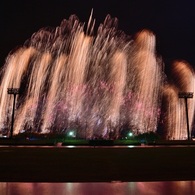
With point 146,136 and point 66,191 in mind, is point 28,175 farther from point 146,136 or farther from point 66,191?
point 146,136

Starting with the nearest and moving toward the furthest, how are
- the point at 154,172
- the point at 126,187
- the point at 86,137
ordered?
the point at 126,187, the point at 154,172, the point at 86,137

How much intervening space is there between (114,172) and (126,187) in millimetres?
4459

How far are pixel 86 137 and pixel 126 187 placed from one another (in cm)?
5166

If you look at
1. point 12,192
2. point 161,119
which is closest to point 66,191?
point 12,192

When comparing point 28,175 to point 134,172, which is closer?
point 28,175

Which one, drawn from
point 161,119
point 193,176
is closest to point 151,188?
point 193,176

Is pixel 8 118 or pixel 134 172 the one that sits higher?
pixel 8 118

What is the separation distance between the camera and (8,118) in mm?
74250

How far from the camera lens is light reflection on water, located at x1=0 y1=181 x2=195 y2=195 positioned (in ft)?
30.2

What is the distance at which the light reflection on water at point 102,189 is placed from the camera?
9.20 metres

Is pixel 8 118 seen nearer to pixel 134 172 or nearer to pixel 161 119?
pixel 161 119

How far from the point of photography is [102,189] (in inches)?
383

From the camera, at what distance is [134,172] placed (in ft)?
47.1

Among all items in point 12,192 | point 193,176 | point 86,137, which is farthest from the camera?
point 86,137
